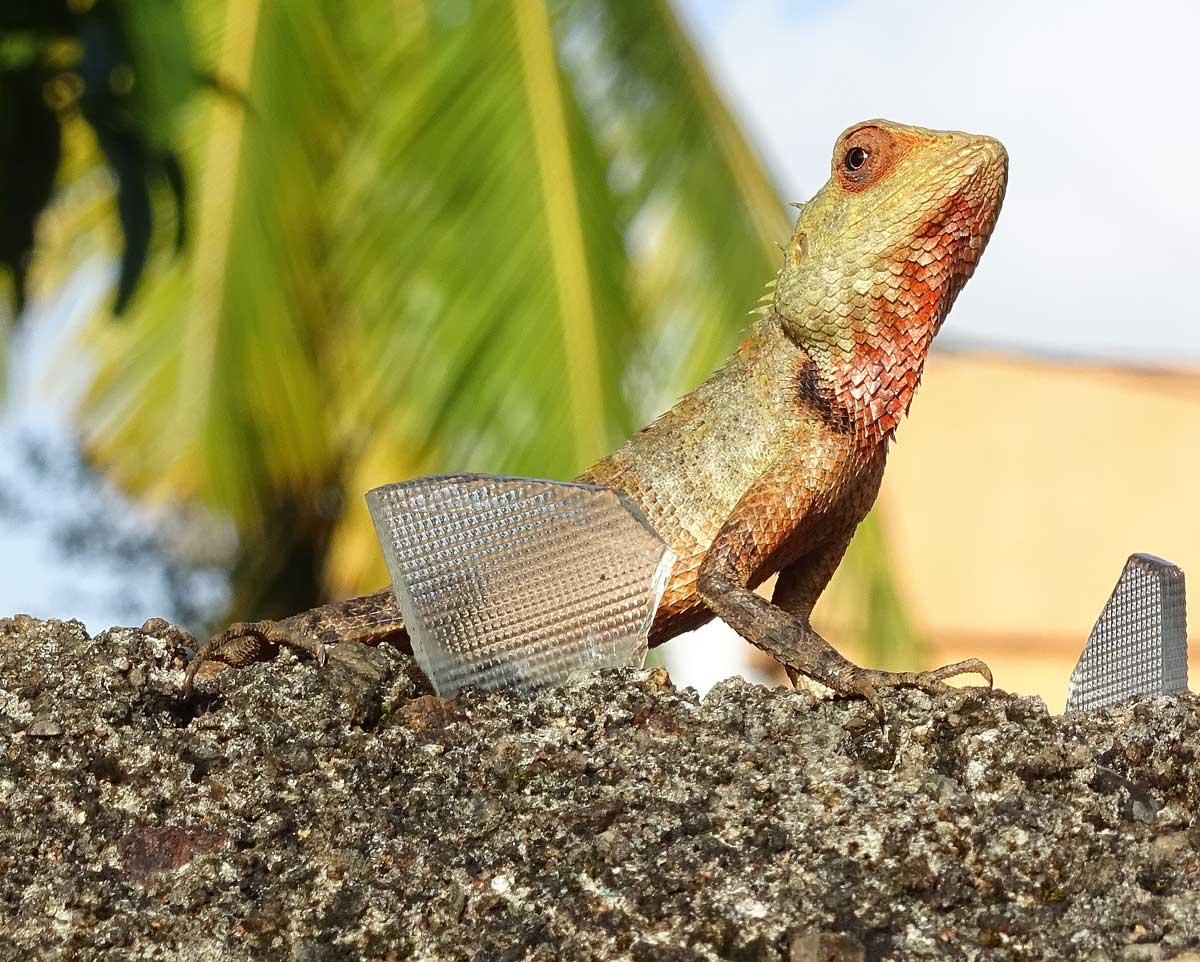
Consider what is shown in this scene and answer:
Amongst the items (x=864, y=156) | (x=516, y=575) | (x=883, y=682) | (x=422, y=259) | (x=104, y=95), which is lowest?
(x=883, y=682)

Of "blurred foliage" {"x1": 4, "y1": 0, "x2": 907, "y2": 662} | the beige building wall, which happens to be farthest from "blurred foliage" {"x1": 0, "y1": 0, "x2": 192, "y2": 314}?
the beige building wall

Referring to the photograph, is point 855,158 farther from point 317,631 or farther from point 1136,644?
point 317,631

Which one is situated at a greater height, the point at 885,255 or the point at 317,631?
the point at 885,255

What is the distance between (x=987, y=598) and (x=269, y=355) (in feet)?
28.2

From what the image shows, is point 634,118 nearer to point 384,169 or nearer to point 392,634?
point 384,169

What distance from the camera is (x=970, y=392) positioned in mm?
15320

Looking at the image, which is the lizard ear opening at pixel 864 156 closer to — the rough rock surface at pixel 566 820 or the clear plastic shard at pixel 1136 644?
the clear plastic shard at pixel 1136 644

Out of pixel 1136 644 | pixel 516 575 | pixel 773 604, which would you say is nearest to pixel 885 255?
pixel 773 604

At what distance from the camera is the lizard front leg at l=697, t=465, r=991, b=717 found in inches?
136

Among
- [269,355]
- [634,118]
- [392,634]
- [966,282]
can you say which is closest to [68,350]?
[269,355]

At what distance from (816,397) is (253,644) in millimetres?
1692

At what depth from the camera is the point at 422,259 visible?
30.4 ft

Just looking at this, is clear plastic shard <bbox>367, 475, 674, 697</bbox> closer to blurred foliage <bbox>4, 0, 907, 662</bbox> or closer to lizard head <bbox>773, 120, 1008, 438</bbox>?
lizard head <bbox>773, 120, 1008, 438</bbox>

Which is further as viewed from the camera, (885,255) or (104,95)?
(104,95)
